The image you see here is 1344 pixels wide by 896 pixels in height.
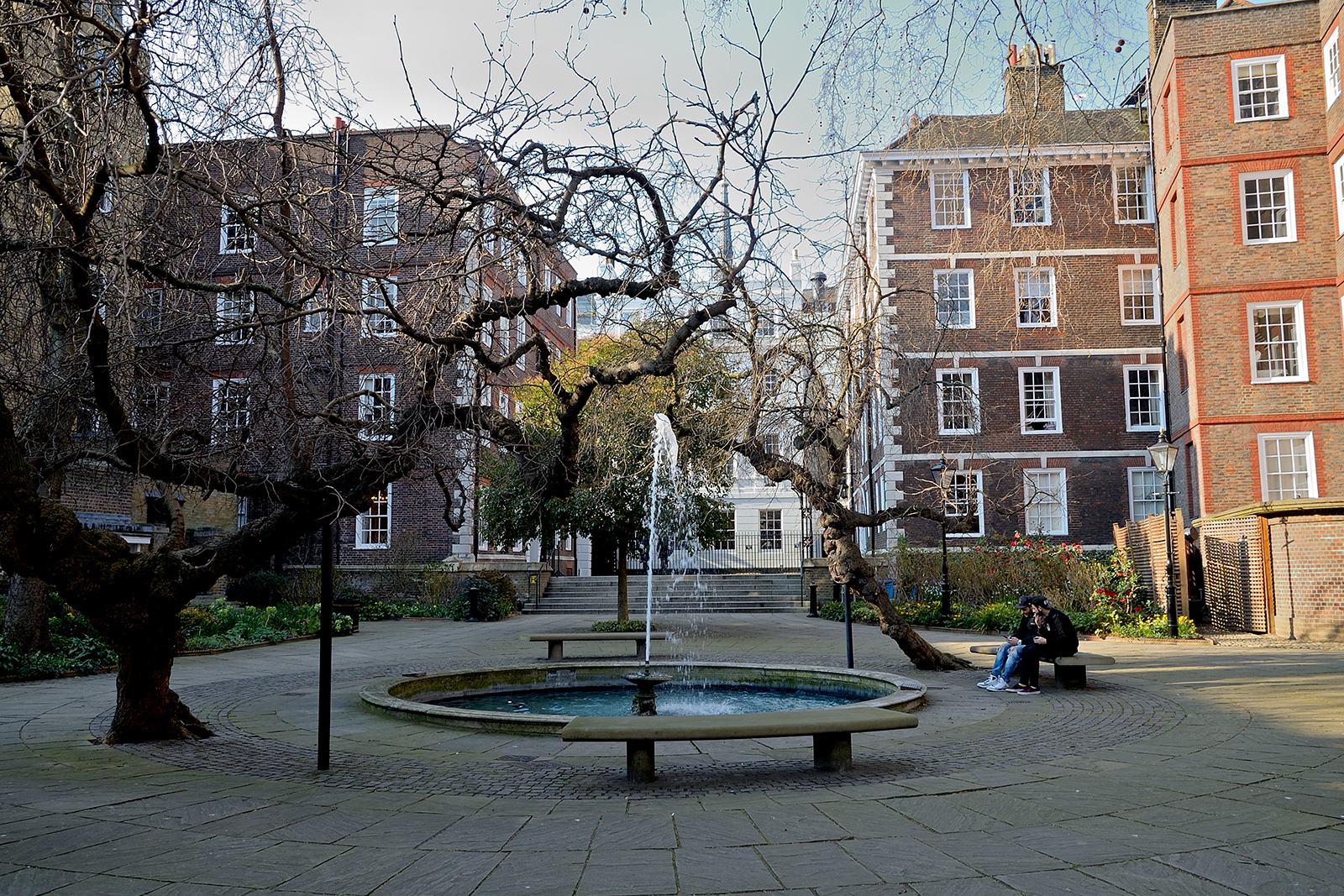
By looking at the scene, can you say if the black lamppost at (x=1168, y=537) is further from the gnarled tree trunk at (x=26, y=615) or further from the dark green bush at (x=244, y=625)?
the gnarled tree trunk at (x=26, y=615)

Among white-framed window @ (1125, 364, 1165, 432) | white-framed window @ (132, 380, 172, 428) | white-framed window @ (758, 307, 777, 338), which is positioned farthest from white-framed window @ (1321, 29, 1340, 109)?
white-framed window @ (132, 380, 172, 428)

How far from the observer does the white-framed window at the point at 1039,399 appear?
32.1 m

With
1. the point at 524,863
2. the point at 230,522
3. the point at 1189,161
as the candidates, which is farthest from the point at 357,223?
the point at 230,522

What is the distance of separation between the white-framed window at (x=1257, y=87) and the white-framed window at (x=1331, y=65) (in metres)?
0.98

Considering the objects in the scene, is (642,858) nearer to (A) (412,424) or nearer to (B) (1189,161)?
(A) (412,424)

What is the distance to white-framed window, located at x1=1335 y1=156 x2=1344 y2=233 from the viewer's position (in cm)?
2295

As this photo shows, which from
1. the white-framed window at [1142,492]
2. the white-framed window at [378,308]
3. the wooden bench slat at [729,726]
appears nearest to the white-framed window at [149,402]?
the white-framed window at [378,308]

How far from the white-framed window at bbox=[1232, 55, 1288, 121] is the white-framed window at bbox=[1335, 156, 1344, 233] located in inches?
82.6

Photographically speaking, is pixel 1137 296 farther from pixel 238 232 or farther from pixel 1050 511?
pixel 238 232

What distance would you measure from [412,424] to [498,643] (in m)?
11.8

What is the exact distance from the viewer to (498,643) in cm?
1934

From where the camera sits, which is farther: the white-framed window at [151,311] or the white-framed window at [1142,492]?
the white-framed window at [1142,492]

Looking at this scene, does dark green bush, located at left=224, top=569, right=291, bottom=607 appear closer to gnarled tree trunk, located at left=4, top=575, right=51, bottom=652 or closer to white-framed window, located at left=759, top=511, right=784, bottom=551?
gnarled tree trunk, located at left=4, top=575, right=51, bottom=652

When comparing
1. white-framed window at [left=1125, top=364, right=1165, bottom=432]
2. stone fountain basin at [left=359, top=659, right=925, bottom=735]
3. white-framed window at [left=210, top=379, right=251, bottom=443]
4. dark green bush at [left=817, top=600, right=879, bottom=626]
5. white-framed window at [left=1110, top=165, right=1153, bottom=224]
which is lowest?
dark green bush at [left=817, top=600, right=879, bottom=626]
